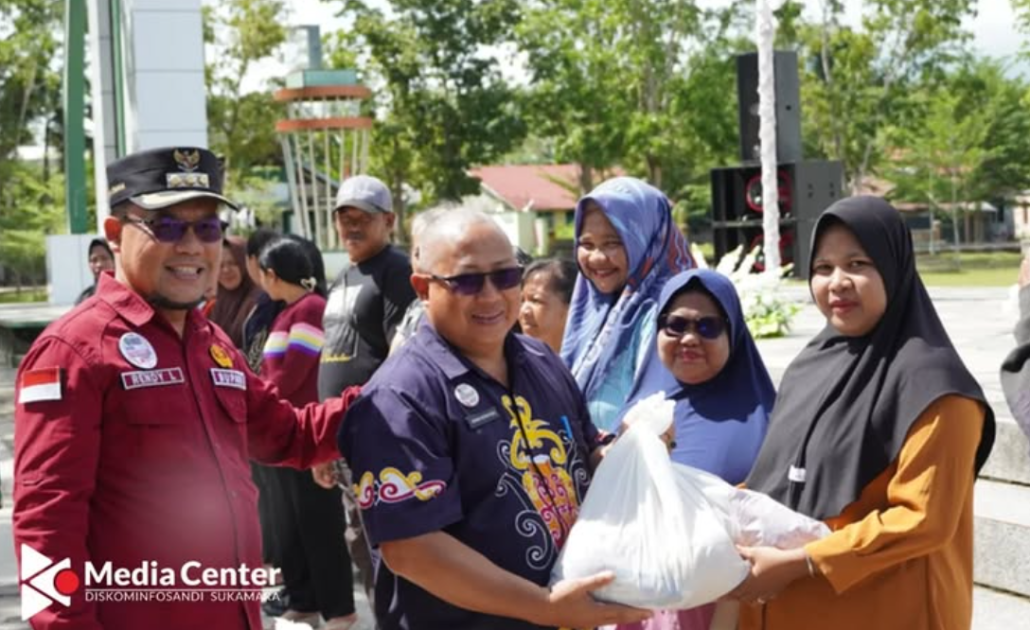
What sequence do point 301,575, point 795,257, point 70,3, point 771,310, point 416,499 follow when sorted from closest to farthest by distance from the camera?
point 416,499 → point 301,575 → point 771,310 → point 795,257 → point 70,3

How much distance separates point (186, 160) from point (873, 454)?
1.62m

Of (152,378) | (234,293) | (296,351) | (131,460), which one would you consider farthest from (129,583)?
(234,293)

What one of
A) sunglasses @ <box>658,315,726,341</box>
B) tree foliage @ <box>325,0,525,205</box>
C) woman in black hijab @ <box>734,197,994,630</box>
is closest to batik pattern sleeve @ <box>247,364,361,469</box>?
sunglasses @ <box>658,315,726,341</box>

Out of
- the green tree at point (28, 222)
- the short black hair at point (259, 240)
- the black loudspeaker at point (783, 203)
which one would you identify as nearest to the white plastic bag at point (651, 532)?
the short black hair at point (259, 240)

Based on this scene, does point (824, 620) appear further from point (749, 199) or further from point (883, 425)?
point (749, 199)

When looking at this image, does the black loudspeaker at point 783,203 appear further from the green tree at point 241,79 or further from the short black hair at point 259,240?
the green tree at point 241,79

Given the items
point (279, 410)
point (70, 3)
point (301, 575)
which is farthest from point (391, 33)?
point (279, 410)

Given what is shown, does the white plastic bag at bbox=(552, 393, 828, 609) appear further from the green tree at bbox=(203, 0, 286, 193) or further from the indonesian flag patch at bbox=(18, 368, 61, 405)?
the green tree at bbox=(203, 0, 286, 193)

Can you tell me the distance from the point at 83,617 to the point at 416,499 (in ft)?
2.31

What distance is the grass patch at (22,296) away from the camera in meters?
36.0

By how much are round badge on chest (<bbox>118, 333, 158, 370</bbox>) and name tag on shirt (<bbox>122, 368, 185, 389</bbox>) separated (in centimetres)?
2

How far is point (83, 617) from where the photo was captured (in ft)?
7.98

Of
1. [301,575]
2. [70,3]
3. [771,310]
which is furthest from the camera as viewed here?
[70,3]

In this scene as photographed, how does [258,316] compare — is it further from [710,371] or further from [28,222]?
[28,222]
